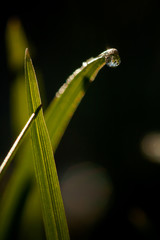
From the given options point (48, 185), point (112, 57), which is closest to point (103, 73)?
point (112, 57)

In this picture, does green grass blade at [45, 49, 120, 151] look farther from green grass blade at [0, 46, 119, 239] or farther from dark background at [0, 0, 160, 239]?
dark background at [0, 0, 160, 239]

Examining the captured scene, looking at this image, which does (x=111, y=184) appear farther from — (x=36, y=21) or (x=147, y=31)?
(x=36, y=21)

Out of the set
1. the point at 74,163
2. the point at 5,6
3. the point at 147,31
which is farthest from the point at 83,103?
the point at 5,6

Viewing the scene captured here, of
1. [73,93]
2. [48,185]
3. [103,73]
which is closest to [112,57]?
[73,93]

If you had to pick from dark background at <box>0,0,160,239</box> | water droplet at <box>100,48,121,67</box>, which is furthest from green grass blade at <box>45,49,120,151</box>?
dark background at <box>0,0,160,239</box>

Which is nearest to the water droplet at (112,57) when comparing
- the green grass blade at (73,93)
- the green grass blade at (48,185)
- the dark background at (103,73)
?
the green grass blade at (73,93)

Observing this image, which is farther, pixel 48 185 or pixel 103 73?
pixel 103 73

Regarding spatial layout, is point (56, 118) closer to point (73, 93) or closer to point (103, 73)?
point (73, 93)

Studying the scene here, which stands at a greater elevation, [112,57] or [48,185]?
[112,57]

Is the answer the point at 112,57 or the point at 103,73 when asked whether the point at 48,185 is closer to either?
the point at 112,57
